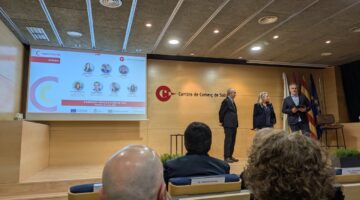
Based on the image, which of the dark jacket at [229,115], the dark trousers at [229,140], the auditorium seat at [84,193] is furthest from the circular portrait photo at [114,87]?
the auditorium seat at [84,193]

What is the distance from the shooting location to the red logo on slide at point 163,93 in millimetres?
6289

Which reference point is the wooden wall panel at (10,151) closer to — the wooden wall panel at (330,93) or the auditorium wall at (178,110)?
the auditorium wall at (178,110)

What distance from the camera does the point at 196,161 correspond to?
73.1 inches

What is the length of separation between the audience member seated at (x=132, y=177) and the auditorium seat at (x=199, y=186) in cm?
72

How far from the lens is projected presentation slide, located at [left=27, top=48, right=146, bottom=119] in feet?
17.3

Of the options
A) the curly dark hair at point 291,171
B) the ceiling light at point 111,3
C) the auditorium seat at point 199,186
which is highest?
the ceiling light at point 111,3

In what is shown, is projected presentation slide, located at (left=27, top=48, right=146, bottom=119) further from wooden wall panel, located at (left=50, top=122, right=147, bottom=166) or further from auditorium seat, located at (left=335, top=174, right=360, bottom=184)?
auditorium seat, located at (left=335, top=174, right=360, bottom=184)

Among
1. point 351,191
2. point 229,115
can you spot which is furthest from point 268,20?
point 351,191

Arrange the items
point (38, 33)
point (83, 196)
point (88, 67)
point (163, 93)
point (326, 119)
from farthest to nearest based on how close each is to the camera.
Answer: point (326, 119)
point (163, 93)
point (88, 67)
point (38, 33)
point (83, 196)

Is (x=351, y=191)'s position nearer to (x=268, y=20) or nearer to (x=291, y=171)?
(x=291, y=171)

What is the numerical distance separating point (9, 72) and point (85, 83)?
4.64 ft

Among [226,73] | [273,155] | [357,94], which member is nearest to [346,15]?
[226,73]

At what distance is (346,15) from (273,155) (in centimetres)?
421

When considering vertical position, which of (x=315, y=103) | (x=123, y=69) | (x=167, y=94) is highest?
(x=123, y=69)
